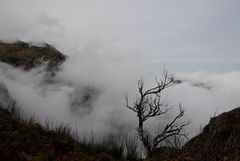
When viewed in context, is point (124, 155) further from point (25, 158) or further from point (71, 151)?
point (25, 158)

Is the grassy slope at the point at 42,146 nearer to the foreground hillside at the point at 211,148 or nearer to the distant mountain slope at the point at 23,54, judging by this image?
the foreground hillside at the point at 211,148

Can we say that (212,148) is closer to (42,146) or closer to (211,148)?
(211,148)

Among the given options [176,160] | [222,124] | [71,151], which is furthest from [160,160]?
[222,124]

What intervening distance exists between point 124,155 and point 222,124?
8655mm

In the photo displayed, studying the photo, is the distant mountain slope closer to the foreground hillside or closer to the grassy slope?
the grassy slope

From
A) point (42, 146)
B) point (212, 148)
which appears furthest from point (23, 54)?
point (212, 148)

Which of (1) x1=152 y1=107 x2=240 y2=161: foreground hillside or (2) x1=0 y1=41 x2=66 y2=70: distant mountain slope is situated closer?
(1) x1=152 y1=107 x2=240 y2=161: foreground hillside

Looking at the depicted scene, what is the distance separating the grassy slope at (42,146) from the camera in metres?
7.88

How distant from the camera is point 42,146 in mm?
9258

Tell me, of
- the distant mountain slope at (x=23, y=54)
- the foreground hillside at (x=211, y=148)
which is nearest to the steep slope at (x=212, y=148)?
the foreground hillside at (x=211, y=148)

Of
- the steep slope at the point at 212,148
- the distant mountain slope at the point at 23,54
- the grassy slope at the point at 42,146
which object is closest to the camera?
the steep slope at the point at 212,148

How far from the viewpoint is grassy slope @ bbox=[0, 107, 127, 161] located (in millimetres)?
7879

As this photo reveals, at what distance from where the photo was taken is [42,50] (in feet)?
559

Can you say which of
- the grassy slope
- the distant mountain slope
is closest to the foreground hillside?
the grassy slope
